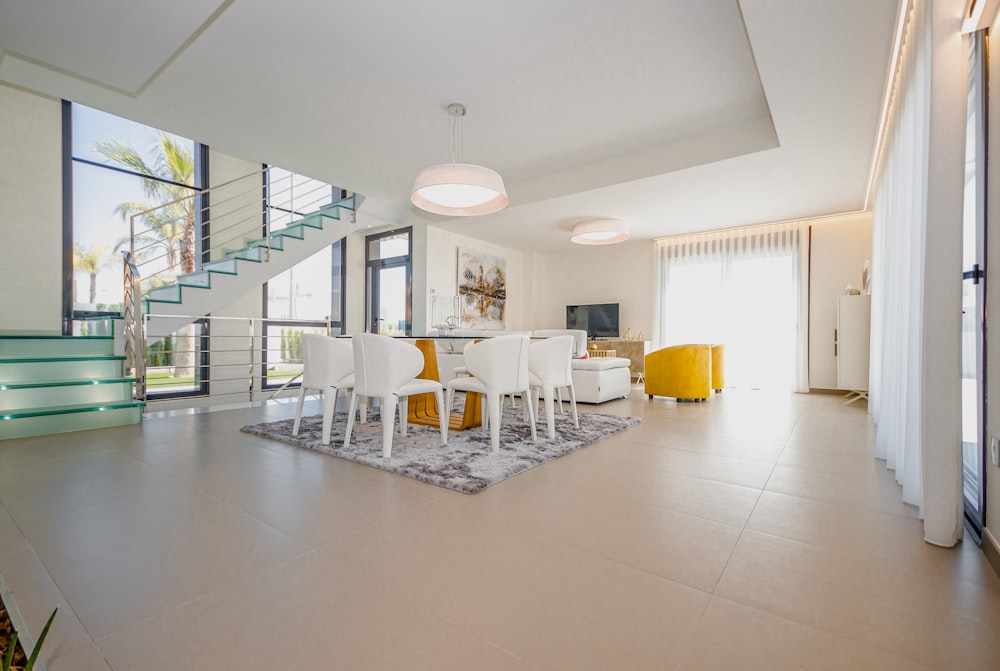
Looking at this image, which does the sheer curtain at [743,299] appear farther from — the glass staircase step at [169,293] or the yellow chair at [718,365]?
the glass staircase step at [169,293]

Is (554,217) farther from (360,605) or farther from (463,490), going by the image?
(360,605)

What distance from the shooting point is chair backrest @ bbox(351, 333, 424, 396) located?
294cm

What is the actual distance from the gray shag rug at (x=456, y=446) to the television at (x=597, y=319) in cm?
433

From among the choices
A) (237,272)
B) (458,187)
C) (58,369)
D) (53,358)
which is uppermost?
(458,187)

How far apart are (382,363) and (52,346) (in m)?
3.47

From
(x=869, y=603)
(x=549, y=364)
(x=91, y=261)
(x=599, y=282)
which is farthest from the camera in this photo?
(x=599, y=282)

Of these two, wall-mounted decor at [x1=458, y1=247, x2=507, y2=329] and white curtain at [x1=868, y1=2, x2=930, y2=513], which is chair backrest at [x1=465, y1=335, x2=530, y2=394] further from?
wall-mounted decor at [x1=458, y1=247, x2=507, y2=329]

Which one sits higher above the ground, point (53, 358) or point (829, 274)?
point (829, 274)

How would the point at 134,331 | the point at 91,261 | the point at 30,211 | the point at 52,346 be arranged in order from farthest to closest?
the point at 91,261 < the point at 30,211 < the point at 134,331 < the point at 52,346

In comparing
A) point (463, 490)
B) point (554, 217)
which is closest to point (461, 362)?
point (554, 217)

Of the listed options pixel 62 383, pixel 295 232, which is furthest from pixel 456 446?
pixel 295 232

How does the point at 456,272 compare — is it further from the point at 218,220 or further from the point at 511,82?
the point at 511,82

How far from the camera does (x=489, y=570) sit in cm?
154

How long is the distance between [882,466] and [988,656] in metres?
2.05
